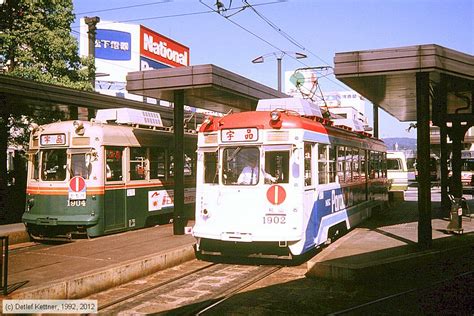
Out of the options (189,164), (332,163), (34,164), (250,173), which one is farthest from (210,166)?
(189,164)

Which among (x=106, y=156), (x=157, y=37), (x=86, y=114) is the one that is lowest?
(x=106, y=156)

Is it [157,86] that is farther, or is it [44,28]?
[44,28]

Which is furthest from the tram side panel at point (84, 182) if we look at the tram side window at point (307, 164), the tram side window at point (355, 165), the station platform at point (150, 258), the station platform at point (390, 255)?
the tram side window at point (355, 165)

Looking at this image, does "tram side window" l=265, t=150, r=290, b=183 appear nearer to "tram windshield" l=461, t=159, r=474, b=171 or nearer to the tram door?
the tram door

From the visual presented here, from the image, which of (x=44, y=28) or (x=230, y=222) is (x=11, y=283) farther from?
(x=44, y=28)

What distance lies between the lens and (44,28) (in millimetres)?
17328

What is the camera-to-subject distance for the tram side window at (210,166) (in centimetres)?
980

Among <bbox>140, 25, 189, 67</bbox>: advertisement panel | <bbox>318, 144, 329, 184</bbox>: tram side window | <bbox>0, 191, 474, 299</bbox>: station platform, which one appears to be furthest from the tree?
<bbox>140, 25, 189, 67</bbox>: advertisement panel

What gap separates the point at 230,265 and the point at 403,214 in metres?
9.62

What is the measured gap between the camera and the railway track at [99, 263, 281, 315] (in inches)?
266

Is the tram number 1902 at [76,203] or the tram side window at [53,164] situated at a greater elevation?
the tram side window at [53,164]

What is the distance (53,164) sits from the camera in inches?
475

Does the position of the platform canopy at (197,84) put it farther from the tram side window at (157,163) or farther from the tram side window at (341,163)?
the tram side window at (341,163)

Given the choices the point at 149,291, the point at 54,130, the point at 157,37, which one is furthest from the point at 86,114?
the point at 157,37
